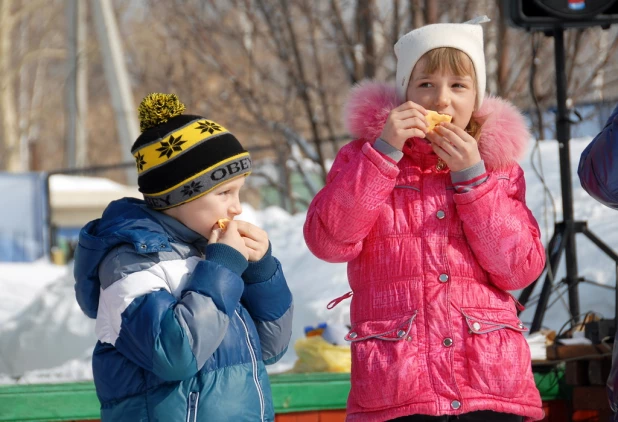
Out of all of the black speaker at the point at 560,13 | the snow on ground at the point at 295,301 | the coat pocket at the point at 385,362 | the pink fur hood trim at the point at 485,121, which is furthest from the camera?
the snow on ground at the point at 295,301

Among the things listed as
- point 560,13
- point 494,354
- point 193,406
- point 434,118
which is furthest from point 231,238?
point 560,13

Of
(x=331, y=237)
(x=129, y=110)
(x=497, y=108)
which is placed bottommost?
(x=331, y=237)

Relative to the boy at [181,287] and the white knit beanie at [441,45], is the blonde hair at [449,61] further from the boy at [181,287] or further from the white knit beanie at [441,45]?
the boy at [181,287]

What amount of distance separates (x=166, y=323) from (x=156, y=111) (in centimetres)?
66

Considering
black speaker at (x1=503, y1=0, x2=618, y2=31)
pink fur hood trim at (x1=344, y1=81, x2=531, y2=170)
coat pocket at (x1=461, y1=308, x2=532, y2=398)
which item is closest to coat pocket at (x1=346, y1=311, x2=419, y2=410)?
coat pocket at (x1=461, y1=308, x2=532, y2=398)

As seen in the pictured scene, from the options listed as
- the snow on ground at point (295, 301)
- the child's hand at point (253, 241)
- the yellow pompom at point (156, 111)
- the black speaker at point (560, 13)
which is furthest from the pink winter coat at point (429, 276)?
the snow on ground at point (295, 301)

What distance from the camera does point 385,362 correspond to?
8.79 feet

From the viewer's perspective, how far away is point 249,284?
2.68 metres

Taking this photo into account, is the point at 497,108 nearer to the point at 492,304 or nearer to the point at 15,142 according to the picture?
the point at 492,304

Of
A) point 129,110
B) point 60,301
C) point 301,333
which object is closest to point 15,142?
point 129,110

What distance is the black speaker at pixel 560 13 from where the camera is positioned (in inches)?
180

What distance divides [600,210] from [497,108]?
3972 millimetres

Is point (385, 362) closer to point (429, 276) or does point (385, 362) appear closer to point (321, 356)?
point (429, 276)

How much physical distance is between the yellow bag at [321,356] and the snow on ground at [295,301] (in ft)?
2.44
